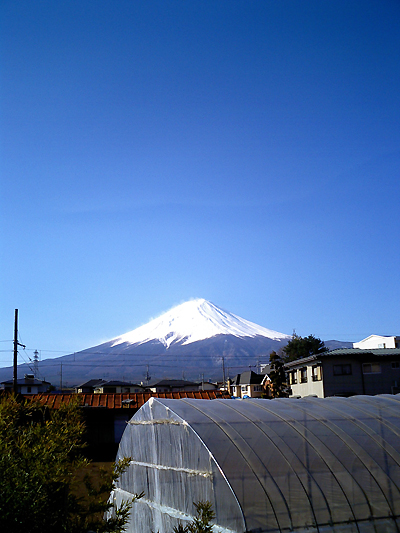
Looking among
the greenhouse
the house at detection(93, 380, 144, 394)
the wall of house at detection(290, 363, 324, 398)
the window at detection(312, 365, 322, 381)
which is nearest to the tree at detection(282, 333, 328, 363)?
the house at detection(93, 380, 144, 394)

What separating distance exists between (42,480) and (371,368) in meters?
37.5

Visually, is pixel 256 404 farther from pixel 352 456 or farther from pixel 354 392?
pixel 354 392

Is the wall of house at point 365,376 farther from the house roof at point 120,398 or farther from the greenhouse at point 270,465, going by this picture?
the greenhouse at point 270,465

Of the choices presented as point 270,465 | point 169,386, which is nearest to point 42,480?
point 270,465

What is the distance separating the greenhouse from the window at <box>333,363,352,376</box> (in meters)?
24.2

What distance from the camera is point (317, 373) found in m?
38.7

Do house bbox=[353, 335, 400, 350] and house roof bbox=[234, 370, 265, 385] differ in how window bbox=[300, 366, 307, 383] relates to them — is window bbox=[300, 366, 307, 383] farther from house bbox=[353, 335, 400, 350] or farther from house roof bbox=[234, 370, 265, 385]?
house roof bbox=[234, 370, 265, 385]

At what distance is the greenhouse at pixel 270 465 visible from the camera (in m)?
9.52

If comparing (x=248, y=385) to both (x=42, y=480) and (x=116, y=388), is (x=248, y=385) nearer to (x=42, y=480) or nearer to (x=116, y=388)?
(x=116, y=388)

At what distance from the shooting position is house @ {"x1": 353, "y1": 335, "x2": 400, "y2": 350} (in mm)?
55875

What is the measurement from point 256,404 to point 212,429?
3037 mm

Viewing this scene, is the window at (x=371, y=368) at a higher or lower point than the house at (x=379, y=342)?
lower

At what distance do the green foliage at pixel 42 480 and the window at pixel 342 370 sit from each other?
113 ft

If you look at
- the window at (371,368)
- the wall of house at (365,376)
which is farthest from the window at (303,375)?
the window at (371,368)
